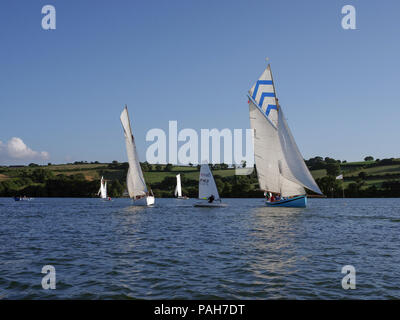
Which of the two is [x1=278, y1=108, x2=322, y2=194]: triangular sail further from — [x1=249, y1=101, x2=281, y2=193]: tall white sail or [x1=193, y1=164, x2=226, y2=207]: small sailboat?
[x1=193, y1=164, x2=226, y2=207]: small sailboat

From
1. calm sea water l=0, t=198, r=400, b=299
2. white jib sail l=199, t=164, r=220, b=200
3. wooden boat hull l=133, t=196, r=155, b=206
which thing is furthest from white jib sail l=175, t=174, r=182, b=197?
calm sea water l=0, t=198, r=400, b=299

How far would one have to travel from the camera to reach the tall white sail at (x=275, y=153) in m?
68.2

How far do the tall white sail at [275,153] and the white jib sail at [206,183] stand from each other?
966cm

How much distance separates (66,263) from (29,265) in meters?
1.88

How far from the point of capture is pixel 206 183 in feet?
244

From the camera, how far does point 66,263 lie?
20.0m

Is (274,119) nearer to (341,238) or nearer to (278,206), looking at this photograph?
(278,206)

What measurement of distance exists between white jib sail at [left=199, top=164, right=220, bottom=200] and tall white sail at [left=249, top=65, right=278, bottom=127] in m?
16.4

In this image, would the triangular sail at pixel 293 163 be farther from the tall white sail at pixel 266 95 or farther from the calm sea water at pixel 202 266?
the calm sea water at pixel 202 266

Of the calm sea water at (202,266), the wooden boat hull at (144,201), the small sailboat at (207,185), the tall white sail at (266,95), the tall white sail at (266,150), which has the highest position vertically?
the tall white sail at (266,95)

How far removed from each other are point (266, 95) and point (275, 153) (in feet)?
45.5

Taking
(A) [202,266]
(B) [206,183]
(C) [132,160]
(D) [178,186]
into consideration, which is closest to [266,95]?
(B) [206,183]

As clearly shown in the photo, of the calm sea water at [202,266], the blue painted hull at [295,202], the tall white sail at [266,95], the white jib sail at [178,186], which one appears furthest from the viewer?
the white jib sail at [178,186]

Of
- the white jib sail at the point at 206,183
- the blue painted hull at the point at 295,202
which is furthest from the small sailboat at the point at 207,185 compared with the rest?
the blue painted hull at the point at 295,202
